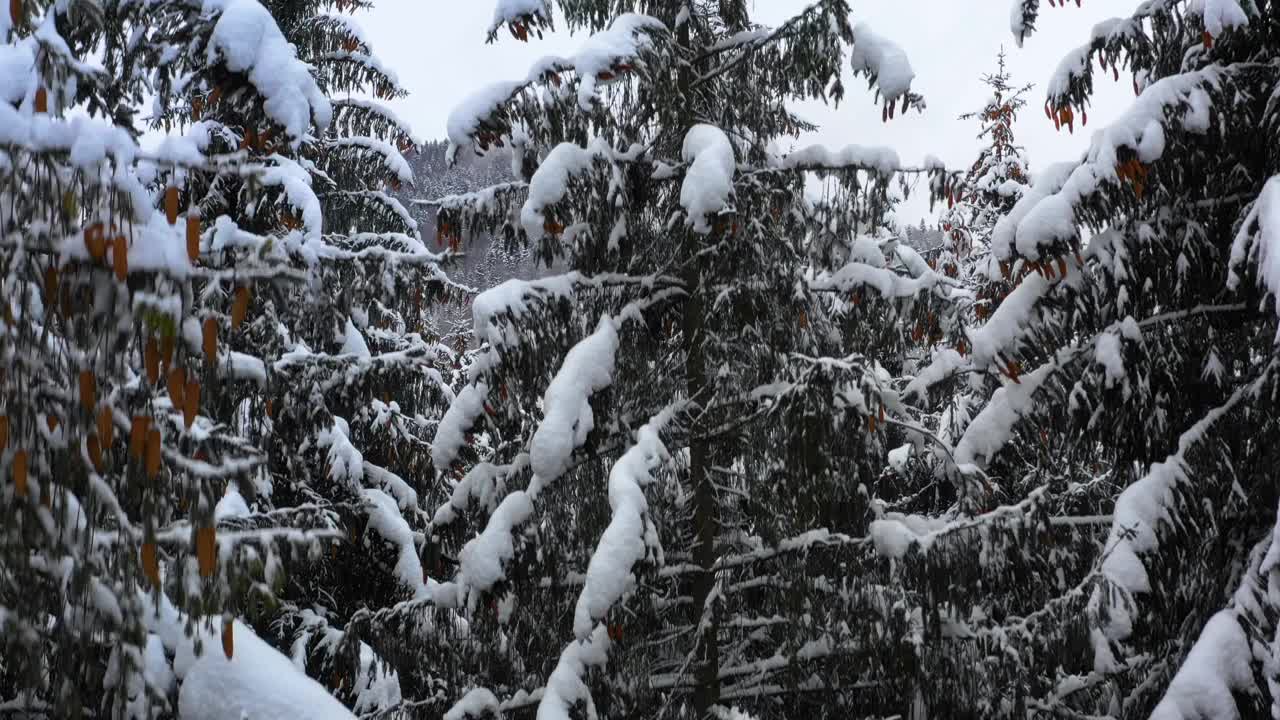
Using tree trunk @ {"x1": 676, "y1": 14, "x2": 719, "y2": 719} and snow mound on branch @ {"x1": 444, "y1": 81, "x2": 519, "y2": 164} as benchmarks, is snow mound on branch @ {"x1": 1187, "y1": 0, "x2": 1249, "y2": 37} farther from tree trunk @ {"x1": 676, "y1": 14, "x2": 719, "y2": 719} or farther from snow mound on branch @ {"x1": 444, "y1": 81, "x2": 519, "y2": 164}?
snow mound on branch @ {"x1": 444, "y1": 81, "x2": 519, "y2": 164}

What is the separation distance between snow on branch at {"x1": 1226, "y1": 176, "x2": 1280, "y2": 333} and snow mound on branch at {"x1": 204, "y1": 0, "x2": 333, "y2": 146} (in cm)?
606

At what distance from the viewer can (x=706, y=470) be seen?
641 centimetres

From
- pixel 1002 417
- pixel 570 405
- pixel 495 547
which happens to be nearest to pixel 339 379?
pixel 495 547

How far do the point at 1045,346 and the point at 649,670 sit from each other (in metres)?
3.33

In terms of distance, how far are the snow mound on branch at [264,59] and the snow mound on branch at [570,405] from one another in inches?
117

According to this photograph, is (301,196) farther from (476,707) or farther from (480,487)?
(476,707)

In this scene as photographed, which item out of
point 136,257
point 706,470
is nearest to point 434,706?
point 706,470

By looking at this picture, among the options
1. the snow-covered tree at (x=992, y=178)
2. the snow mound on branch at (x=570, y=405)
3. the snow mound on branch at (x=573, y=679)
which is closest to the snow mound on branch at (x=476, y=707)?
the snow mound on branch at (x=573, y=679)

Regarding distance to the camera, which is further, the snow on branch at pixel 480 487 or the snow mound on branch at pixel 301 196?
the snow mound on branch at pixel 301 196

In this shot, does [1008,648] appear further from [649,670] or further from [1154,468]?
[649,670]

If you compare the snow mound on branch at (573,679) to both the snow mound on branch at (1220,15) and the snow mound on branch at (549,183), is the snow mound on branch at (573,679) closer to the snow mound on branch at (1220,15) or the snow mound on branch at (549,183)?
the snow mound on branch at (549,183)

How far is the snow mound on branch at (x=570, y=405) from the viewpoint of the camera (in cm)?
498

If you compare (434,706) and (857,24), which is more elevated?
(857,24)

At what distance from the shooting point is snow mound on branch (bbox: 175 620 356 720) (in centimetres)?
319
